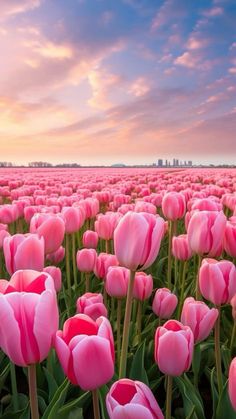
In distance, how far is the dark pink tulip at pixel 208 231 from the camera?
194 cm

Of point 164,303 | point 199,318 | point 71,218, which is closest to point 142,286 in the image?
point 164,303

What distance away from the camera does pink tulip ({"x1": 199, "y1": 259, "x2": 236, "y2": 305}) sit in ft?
5.68

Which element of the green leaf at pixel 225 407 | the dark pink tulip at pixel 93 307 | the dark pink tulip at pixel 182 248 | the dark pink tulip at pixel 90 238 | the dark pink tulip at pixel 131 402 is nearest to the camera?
the dark pink tulip at pixel 131 402

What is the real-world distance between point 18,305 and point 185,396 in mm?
1121

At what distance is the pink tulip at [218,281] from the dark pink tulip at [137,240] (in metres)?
0.35

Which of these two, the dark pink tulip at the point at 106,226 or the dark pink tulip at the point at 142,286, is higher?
the dark pink tulip at the point at 106,226

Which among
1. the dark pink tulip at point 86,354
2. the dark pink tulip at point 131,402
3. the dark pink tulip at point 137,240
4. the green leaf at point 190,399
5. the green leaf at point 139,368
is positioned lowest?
the green leaf at point 190,399

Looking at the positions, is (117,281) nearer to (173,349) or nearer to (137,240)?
(137,240)

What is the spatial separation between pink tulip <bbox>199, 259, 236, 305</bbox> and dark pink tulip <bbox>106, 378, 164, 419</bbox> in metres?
0.81

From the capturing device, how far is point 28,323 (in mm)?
1018

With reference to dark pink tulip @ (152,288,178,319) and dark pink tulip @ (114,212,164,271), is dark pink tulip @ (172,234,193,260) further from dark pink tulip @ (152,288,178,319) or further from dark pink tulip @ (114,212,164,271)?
dark pink tulip @ (114,212,164,271)

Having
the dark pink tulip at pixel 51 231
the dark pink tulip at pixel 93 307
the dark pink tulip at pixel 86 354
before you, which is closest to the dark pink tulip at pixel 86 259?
the dark pink tulip at pixel 51 231

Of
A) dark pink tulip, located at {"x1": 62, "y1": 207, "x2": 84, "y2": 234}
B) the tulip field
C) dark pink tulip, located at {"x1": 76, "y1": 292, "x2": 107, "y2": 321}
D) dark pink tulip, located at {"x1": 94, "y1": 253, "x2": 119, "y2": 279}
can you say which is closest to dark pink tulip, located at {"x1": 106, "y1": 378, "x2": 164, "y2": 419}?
the tulip field

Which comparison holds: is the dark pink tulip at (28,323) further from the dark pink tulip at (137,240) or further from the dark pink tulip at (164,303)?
the dark pink tulip at (164,303)
